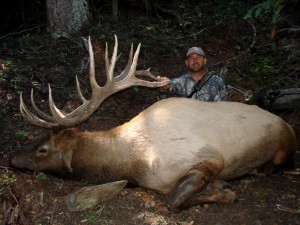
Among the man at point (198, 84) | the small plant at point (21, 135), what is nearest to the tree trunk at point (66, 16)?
the man at point (198, 84)

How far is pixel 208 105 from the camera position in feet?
15.7

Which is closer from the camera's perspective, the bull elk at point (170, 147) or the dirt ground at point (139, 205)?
the dirt ground at point (139, 205)

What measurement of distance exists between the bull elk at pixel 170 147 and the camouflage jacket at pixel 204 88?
0.94 m

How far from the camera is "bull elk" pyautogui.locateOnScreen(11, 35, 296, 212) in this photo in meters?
4.19

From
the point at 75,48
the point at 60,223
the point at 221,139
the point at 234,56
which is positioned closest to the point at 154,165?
the point at 221,139

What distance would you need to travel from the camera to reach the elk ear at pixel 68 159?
4.62 m

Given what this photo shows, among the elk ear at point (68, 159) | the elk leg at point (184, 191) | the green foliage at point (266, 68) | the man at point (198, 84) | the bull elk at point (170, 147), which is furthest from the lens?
the green foliage at point (266, 68)

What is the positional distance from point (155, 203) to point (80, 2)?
4518 mm

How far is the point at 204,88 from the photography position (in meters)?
5.91

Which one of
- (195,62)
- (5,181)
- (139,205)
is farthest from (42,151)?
(195,62)

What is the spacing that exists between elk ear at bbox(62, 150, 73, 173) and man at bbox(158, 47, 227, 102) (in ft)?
6.35

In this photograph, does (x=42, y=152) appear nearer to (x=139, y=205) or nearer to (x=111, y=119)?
(x=139, y=205)

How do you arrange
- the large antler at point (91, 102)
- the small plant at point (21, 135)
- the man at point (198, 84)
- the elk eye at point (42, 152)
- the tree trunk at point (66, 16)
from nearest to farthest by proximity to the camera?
the large antler at point (91, 102) → the elk eye at point (42, 152) → the small plant at point (21, 135) → the man at point (198, 84) → the tree trunk at point (66, 16)

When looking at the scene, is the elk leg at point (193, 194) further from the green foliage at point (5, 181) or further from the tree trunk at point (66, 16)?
the tree trunk at point (66, 16)
